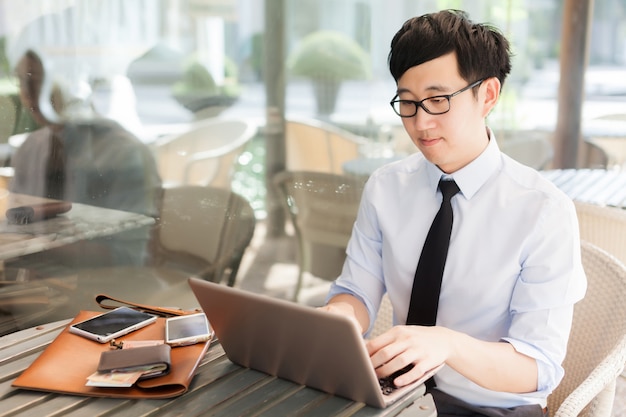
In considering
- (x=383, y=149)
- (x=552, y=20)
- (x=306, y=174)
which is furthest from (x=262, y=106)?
(x=552, y=20)

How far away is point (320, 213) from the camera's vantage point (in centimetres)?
356

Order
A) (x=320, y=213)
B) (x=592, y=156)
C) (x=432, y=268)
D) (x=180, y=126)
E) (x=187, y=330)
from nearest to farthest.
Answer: (x=187, y=330), (x=432, y=268), (x=180, y=126), (x=320, y=213), (x=592, y=156)

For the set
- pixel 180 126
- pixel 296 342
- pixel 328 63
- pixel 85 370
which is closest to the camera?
pixel 296 342

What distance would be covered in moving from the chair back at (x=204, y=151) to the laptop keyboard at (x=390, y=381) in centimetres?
175

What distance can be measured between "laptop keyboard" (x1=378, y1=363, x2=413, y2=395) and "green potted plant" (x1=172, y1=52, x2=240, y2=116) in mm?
1834

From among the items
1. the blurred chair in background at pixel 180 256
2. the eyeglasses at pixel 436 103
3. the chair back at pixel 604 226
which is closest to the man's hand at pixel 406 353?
the eyeglasses at pixel 436 103

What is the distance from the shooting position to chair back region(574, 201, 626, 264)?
2395mm

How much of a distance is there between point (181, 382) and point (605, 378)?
0.88 m

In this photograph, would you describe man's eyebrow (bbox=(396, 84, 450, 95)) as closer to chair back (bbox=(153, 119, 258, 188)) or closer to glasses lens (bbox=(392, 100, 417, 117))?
glasses lens (bbox=(392, 100, 417, 117))

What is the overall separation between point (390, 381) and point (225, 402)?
302 millimetres

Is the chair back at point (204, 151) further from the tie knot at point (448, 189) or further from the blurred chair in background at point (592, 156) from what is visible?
the blurred chair in background at point (592, 156)

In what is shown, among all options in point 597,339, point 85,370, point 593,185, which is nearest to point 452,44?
point 597,339

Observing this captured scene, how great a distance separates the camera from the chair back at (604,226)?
2395 mm

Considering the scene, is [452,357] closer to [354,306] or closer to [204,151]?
[354,306]
